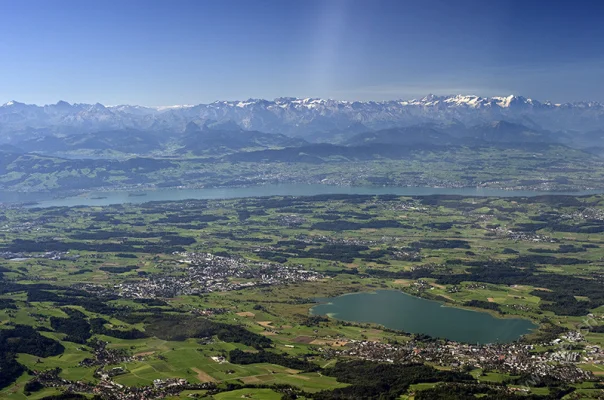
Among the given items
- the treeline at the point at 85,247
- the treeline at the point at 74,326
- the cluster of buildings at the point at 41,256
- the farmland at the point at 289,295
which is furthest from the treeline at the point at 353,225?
the treeline at the point at 74,326

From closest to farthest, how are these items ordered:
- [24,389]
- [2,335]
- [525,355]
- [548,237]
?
[24,389]
[525,355]
[2,335]
[548,237]

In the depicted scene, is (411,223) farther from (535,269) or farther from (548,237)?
(535,269)

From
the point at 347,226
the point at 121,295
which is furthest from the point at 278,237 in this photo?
the point at 121,295

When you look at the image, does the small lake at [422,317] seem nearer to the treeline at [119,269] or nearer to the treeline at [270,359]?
the treeline at [270,359]

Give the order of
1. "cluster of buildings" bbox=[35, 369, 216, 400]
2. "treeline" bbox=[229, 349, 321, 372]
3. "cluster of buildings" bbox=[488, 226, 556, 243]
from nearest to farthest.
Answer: "cluster of buildings" bbox=[35, 369, 216, 400] < "treeline" bbox=[229, 349, 321, 372] < "cluster of buildings" bbox=[488, 226, 556, 243]

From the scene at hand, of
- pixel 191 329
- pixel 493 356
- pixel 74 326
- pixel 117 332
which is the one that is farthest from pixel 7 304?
pixel 493 356

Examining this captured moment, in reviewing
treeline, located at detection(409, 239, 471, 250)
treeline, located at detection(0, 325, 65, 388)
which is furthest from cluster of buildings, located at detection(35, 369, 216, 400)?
treeline, located at detection(409, 239, 471, 250)

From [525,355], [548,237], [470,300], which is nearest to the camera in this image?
[525,355]

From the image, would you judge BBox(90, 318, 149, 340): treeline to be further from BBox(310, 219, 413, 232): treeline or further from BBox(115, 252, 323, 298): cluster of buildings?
BBox(310, 219, 413, 232): treeline
